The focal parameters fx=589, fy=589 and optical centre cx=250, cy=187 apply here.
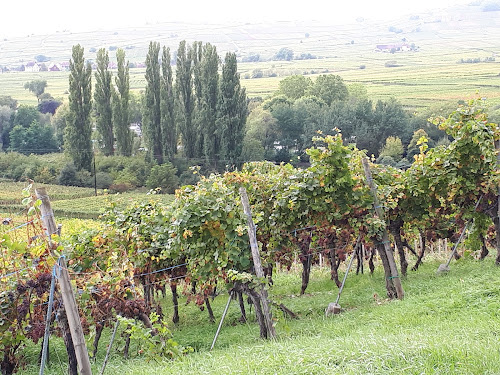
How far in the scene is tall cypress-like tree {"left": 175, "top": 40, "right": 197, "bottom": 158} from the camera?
61.8m

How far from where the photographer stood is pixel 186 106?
2457 inches

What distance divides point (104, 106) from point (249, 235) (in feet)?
190

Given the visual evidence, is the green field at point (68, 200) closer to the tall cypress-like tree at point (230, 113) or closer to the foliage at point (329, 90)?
the tall cypress-like tree at point (230, 113)

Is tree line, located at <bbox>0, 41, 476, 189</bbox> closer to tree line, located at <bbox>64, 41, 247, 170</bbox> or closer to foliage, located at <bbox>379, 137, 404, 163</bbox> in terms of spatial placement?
foliage, located at <bbox>379, 137, 404, 163</bbox>

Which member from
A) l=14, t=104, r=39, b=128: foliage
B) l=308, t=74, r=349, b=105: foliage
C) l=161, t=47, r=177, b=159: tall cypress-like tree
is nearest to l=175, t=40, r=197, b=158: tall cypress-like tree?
l=161, t=47, r=177, b=159: tall cypress-like tree

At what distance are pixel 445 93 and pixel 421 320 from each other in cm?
10405

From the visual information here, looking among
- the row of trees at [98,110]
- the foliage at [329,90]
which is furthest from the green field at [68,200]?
the foliage at [329,90]

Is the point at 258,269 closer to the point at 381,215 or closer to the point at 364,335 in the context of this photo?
the point at 364,335

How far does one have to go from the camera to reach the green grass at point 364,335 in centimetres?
542

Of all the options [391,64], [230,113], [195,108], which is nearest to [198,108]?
[195,108]

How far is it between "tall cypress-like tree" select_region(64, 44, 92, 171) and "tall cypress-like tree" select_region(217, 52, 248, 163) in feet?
43.4

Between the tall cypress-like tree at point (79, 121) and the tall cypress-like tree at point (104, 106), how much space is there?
2969 millimetres

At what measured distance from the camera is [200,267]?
380 inches

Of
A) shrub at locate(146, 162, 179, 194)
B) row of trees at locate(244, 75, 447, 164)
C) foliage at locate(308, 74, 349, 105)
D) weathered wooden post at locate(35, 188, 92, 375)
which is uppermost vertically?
weathered wooden post at locate(35, 188, 92, 375)
